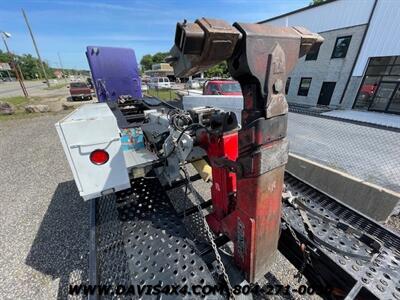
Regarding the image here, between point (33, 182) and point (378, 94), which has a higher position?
point (378, 94)

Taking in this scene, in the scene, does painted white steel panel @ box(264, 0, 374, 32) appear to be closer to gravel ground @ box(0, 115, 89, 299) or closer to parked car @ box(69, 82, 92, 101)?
gravel ground @ box(0, 115, 89, 299)

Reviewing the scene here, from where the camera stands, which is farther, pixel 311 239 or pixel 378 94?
pixel 378 94

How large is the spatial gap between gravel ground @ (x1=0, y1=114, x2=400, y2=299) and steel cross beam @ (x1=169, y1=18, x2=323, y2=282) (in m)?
1.29

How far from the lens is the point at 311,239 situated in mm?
1558

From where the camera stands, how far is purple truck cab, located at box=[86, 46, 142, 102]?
542 cm

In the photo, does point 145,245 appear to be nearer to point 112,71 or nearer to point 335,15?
point 112,71

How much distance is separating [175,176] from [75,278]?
1671 mm

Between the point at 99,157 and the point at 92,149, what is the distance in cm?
10

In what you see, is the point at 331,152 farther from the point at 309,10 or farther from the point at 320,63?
the point at 309,10

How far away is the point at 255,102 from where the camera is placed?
43.2 inches

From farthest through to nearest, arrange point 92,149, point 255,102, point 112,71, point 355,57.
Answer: point 355,57 → point 112,71 → point 92,149 → point 255,102

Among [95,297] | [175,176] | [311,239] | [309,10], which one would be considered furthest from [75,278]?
[309,10]

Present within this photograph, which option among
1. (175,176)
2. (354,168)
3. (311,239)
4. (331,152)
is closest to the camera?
(311,239)

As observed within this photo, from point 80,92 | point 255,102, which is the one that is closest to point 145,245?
point 255,102
